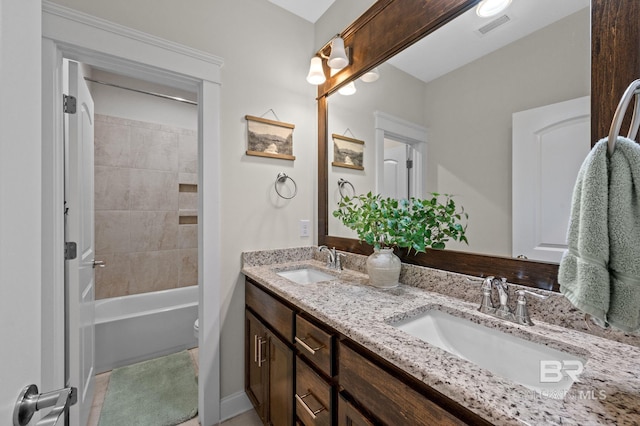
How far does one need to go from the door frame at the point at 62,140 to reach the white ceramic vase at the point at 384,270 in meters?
0.91

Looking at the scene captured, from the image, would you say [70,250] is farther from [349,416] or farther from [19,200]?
[349,416]

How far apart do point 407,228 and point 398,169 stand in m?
0.40

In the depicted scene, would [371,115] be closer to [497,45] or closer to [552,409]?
[497,45]

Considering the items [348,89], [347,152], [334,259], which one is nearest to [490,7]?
[348,89]

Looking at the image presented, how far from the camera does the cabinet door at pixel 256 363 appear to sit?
138 centimetres

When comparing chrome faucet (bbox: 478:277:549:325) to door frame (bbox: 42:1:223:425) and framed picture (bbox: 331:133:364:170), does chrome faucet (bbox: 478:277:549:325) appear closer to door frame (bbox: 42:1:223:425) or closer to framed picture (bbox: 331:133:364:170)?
framed picture (bbox: 331:133:364:170)

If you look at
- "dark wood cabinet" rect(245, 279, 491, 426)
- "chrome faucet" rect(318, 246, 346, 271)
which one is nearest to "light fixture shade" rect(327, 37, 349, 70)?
"chrome faucet" rect(318, 246, 346, 271)

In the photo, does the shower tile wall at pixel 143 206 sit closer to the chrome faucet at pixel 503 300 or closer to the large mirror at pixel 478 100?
the large mirror at pixel 478 100

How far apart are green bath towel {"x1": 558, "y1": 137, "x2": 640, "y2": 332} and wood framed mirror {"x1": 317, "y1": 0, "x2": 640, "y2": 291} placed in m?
0.34

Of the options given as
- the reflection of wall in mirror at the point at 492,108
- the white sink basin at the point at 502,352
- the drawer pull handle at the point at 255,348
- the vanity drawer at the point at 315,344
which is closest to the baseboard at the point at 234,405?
the drawer pull handle at the point at 255,348

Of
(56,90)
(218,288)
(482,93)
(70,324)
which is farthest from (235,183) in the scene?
(482,93)

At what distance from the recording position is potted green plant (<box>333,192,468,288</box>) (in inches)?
45.1

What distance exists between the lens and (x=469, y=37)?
43.4 inches

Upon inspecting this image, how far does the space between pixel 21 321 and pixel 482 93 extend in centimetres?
147
